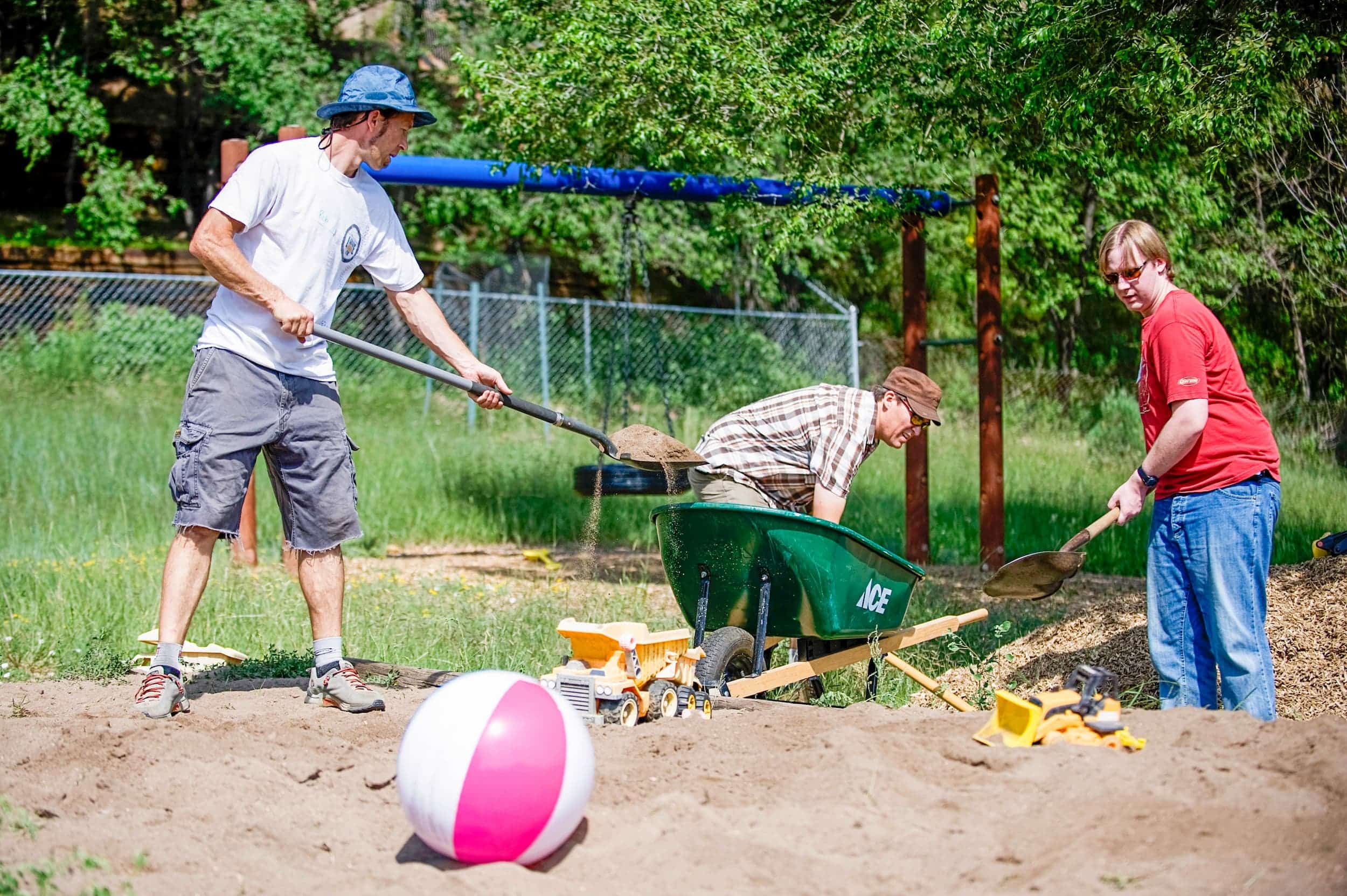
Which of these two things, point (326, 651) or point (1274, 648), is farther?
point (1274, 648)

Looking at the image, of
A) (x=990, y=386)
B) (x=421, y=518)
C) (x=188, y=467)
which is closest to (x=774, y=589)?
(x=188, y=467)

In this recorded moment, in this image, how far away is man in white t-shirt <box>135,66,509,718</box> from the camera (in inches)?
163

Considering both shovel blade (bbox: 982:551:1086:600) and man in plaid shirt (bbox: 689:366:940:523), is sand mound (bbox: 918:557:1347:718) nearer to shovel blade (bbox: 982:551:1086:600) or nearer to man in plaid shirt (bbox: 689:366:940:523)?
shovel blade (bbox: 982:551:1086:600)

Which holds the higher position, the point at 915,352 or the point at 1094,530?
the point at 915,352

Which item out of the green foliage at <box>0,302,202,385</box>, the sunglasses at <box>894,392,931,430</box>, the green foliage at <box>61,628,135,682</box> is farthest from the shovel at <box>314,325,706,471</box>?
the green foliage at <box>0,302,202,385</box>

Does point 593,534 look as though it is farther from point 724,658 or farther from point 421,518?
point 421,518

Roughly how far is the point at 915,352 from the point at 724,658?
4002mm

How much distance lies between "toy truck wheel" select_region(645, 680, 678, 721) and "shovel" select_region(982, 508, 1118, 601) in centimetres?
120

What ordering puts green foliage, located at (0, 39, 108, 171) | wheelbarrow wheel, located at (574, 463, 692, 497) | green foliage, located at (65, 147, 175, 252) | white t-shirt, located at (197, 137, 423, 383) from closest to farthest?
white t-shirt, located at (197, 137, 423, 383) → wheelbarrow wheel, located at (574, 463, 692, 497) → green foliage, located at (0, 39, 108, 171) → green foliage, located at (65, 147, 175, 252)

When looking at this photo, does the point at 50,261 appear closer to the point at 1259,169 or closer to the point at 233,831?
the point at 1259,169

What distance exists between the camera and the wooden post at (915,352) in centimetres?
790

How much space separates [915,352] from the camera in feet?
26.0

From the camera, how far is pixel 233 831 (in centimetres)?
301

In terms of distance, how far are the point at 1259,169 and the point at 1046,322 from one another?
23.9ft
